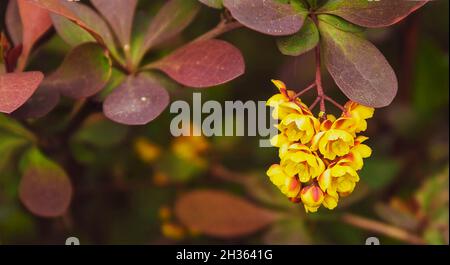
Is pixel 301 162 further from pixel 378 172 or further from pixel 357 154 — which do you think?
pixel 378 172

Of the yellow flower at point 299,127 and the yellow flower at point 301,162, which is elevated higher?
the yellow flower at point 299,127

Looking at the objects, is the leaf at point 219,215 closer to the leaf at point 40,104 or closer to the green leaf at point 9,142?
the green leaf at point 9,142

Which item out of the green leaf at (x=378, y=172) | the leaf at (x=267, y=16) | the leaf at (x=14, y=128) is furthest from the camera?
the green leaf at (x=378, y=172)

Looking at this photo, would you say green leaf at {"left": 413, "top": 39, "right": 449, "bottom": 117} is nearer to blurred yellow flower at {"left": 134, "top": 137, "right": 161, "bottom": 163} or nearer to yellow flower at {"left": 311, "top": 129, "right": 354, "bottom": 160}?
blurred yellow flower at {"left": 134, "top": 137, "right": 161, "bottom": 163}

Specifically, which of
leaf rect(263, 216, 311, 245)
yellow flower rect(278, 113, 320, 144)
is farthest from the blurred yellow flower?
yellow flower rect(278, 113, 320, 144)

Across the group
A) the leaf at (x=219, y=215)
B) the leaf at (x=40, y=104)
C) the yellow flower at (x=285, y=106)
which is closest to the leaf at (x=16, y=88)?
the leaf at (x=40, y=104)

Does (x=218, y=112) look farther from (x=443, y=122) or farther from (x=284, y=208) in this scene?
(x=443, y=122)

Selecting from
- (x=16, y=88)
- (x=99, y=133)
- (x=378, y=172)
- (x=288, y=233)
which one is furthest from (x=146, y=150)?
(x=16, y=88)
